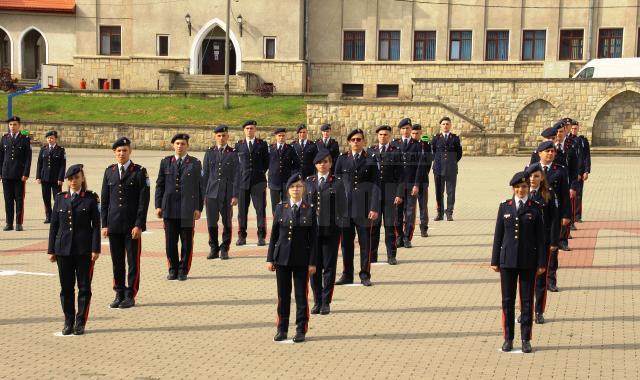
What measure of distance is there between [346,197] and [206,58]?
136ft

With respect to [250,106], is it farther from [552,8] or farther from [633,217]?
[633,217]

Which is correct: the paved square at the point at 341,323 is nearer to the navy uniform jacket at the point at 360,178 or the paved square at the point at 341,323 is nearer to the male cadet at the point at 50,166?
the navy uniform jacket at the point at 360,178

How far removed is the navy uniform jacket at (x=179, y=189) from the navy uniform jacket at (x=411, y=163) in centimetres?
392

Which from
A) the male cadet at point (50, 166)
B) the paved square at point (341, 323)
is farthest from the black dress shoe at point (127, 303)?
the male cadet at point (50, 166)

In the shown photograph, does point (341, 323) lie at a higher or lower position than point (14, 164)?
lower

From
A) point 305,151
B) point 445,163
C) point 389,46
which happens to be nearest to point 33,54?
point 389,46

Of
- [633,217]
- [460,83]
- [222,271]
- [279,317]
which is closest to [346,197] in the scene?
[222,271]

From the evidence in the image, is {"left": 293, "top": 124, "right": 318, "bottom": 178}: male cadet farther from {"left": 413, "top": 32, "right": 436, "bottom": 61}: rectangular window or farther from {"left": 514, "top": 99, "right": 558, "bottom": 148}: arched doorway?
{"left": 413, "top": 32, "right": 436, "bottom": 61}: rectangular window

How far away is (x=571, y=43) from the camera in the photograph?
5022cm

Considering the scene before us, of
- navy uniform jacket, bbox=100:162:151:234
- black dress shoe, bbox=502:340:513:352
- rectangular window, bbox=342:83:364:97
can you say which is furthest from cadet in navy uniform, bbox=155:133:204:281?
rectangular window, bbox=342:83:364:97

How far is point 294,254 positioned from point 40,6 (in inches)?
1910

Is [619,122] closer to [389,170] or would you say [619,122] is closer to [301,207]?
[389,170]

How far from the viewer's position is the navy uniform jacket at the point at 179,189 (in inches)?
531

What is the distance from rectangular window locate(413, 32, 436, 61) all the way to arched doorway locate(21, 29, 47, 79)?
2166 centimetres
